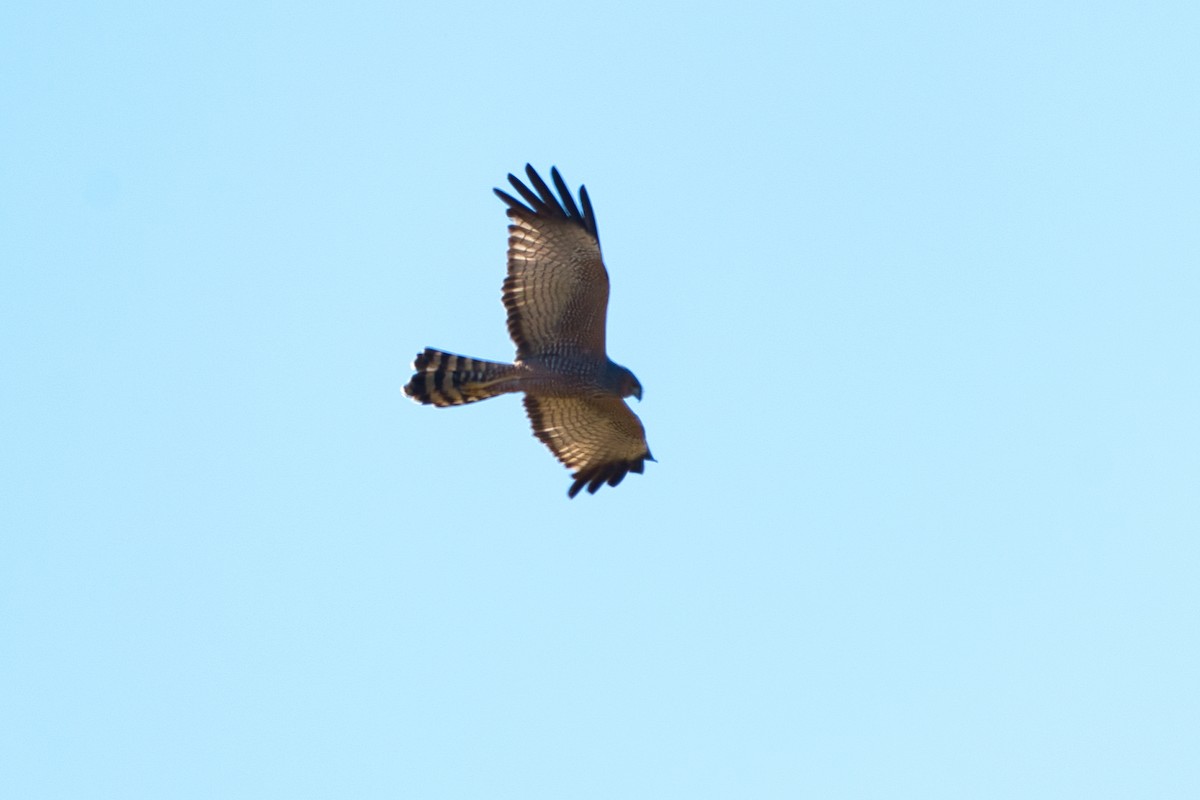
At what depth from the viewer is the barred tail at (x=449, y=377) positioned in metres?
19.7

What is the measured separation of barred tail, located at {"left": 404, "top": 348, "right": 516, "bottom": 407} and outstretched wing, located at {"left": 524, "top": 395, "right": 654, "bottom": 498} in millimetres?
894

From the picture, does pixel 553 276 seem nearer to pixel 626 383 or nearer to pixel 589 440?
pixel 626 383

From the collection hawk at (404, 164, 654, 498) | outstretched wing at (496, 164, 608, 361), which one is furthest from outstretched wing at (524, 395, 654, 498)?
outstretched wing at (496, 164, 608, 361)

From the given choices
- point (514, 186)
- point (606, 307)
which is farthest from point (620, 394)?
point (514, 186)

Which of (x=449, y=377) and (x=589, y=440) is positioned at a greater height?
(x=589, y=440)

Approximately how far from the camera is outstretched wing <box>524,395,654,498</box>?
20672mm

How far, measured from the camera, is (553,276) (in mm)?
19719

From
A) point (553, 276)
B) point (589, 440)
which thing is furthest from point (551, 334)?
point (589, 440)

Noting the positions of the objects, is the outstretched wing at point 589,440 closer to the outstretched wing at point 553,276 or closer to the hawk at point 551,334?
the hawk at point 551,334

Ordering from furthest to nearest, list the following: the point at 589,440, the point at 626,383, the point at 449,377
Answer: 1. the point at 589,440
2. the point at 626,383
3. the point at 449,377

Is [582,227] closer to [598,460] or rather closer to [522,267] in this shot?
[522,267]

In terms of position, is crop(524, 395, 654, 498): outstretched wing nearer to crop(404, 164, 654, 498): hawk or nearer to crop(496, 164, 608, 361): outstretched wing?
crop(404, 164, 654, 498): hawk

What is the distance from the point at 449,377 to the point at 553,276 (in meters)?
1.35

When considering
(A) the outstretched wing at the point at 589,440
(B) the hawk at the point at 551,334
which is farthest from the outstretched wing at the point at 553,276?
A: (A) the outstretched wing at the point at 589,440
